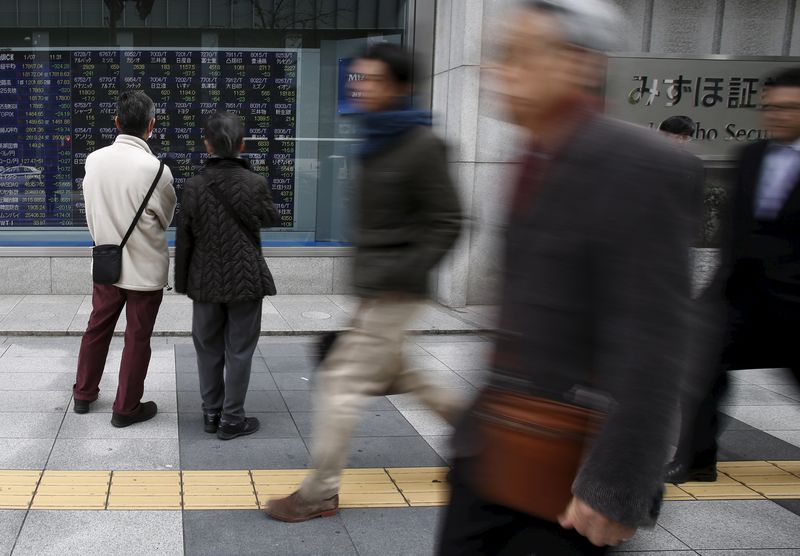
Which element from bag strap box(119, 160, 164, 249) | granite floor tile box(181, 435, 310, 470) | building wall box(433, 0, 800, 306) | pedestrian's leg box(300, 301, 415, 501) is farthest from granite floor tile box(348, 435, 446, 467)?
building wall box(433, 0, 800, 306)

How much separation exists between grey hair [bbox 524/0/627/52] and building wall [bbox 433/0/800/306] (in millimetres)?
6521

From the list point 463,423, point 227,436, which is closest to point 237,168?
point 227,436

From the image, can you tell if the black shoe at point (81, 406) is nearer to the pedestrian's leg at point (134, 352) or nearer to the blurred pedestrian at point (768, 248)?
the pedestrian's leg at point (134, 352)

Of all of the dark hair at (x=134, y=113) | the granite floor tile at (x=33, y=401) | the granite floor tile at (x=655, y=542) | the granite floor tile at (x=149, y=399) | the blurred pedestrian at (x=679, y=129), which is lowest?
the granite floor tile at (x=33, y=401)

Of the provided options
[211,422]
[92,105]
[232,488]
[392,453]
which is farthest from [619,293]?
[92,105]

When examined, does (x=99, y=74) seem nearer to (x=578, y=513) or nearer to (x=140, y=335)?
(x=140, y=335)

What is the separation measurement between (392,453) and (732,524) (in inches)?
68.0

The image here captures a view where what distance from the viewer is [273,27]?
920 centimetres

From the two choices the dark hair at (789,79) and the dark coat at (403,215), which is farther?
the dark hair at (789,79)

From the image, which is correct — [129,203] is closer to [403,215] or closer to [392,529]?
[403,215]

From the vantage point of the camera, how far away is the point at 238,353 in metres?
4.65

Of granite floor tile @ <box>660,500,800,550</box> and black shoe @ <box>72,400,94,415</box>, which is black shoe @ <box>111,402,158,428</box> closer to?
black shoe @ <box>72,400,94,415</box>

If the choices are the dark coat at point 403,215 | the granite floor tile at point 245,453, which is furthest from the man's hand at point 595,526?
the granite floor tile at point 245,453

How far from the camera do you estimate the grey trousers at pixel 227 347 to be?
4.62 metres
